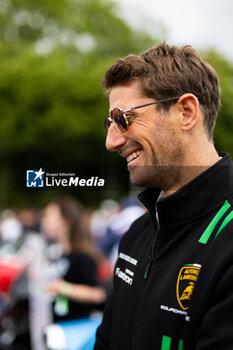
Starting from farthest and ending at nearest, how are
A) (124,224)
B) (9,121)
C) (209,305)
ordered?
(9,121)
(124,224)
(209,305)

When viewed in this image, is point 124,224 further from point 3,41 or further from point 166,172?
point 3,41

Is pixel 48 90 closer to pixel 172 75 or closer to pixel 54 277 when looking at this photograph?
pixel 54 277

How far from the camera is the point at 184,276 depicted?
1.56 meters

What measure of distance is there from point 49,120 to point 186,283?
2493 centimetres

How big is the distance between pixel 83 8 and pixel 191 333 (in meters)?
36.4

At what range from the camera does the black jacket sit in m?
1.43

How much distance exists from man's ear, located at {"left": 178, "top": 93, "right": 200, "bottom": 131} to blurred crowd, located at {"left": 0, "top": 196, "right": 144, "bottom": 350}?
2.50 meters

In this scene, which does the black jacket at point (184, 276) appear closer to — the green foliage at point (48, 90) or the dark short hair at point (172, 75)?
the dark short hair at point (172, 75)

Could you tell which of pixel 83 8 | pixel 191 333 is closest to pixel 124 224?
pixel 191 333

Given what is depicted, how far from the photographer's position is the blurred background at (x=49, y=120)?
19.5 feet

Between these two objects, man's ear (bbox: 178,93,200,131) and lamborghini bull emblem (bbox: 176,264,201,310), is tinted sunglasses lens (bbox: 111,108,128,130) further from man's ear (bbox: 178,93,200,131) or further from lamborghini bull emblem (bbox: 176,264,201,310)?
lamborghini bull emblem (bbox: 176,264,201,310)

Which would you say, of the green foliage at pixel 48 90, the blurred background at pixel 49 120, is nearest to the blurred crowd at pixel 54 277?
the blurred background at pixel 49 120

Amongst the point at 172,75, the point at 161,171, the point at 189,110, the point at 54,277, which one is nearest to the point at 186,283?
the point at 161,171

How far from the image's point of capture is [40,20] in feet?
112
